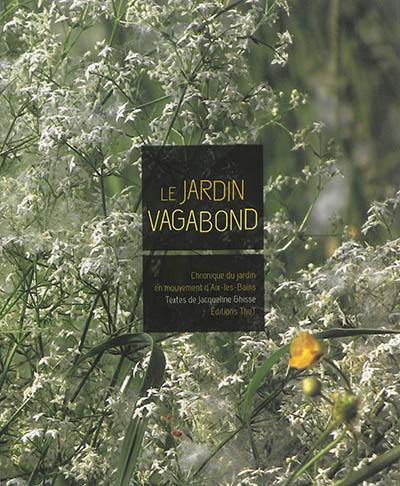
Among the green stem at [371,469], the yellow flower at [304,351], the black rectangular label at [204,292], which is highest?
the black rectangular label at [204,292]

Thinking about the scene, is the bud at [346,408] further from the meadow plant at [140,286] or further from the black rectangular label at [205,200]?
the black rectangular label at [205,200]

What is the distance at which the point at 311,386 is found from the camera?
1.39 metres

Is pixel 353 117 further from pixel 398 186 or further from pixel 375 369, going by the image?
pixel 375 369

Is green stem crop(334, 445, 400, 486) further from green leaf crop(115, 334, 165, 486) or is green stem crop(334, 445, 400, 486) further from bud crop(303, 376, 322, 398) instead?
green leaf crop(115, 334, 165, 486)

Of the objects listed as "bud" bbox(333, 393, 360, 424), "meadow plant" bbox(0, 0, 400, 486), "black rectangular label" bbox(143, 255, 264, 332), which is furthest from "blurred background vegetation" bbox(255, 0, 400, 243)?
"bud" bbox(333, 393, 360, 424)

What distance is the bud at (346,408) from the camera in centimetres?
137

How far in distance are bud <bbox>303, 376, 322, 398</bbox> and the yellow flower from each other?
20 millimetres

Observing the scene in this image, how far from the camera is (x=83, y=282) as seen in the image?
142cm

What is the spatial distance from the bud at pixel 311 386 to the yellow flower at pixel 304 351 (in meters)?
0.02

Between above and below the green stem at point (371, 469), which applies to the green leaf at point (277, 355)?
above

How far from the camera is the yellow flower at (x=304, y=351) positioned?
4.56ft

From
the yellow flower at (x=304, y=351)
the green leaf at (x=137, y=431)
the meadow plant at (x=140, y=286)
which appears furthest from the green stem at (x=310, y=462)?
the green leaf at (x=137, y=431)

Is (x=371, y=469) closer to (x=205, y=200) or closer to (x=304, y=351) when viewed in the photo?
(x=304, y=351)

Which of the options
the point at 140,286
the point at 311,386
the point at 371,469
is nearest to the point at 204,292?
the point at 140,286
